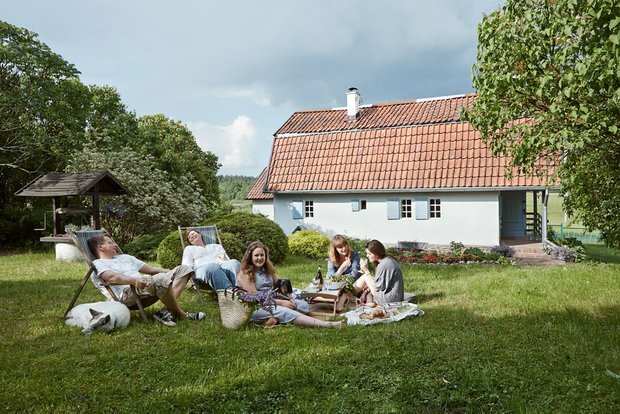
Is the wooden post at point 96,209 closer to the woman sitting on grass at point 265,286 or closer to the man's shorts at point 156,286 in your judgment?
the man's shorts at point 156,286

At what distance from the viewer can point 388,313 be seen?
21.6 feet

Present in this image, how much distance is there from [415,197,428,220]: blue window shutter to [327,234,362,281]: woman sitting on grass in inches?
404

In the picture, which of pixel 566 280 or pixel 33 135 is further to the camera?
pixel 33 135

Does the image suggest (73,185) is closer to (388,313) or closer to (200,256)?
(200,256)

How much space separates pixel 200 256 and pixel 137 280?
2377 mm

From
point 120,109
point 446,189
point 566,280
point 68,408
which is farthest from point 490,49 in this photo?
point 120,109

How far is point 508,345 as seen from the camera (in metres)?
5.17

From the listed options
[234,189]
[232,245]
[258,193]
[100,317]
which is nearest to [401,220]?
[232,245]

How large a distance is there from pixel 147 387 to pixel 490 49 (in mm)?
7169

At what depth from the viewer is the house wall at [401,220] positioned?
56.4ft

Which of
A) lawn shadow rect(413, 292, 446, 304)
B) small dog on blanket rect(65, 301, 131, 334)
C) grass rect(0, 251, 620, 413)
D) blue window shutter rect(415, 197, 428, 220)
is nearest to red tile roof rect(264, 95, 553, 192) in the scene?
blue window shutter rect(415, 197, 428, 220)

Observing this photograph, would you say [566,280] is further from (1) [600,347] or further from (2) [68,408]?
(2) [68,408]

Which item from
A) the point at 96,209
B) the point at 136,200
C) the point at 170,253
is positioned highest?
the point at 136,200

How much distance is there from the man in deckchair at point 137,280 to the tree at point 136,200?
9196mm
